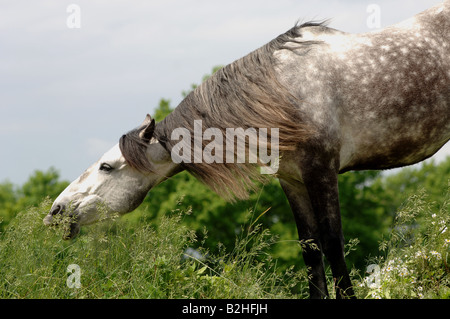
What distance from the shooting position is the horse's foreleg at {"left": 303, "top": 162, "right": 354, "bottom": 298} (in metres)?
4.89

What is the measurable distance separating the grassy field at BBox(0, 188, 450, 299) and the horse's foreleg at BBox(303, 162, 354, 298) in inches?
13.6

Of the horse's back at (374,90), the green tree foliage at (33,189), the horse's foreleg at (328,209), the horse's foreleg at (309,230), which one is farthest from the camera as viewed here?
the green tree foliage at (33,189)

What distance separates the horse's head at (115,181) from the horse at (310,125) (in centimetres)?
1

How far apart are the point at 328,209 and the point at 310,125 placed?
82 centimetres

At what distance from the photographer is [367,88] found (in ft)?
16.8

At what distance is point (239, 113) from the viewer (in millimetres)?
5066

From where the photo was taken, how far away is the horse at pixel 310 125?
16.2 ft

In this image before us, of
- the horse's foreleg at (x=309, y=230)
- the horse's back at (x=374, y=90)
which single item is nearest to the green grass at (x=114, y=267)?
the horse's foreleg at (x=309, y=230)

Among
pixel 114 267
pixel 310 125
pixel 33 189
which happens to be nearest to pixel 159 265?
pixel 114 267

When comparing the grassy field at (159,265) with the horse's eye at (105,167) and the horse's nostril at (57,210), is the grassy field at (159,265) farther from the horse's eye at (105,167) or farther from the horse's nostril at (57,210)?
the horse's eye at (105,167)

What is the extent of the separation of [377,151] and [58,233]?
3.26m

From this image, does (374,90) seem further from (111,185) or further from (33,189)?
(33,189)

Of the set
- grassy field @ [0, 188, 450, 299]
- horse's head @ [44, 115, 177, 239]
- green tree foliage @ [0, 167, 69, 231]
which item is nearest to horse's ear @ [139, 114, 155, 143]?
horse's head @ [44, 115, 177, 239]
